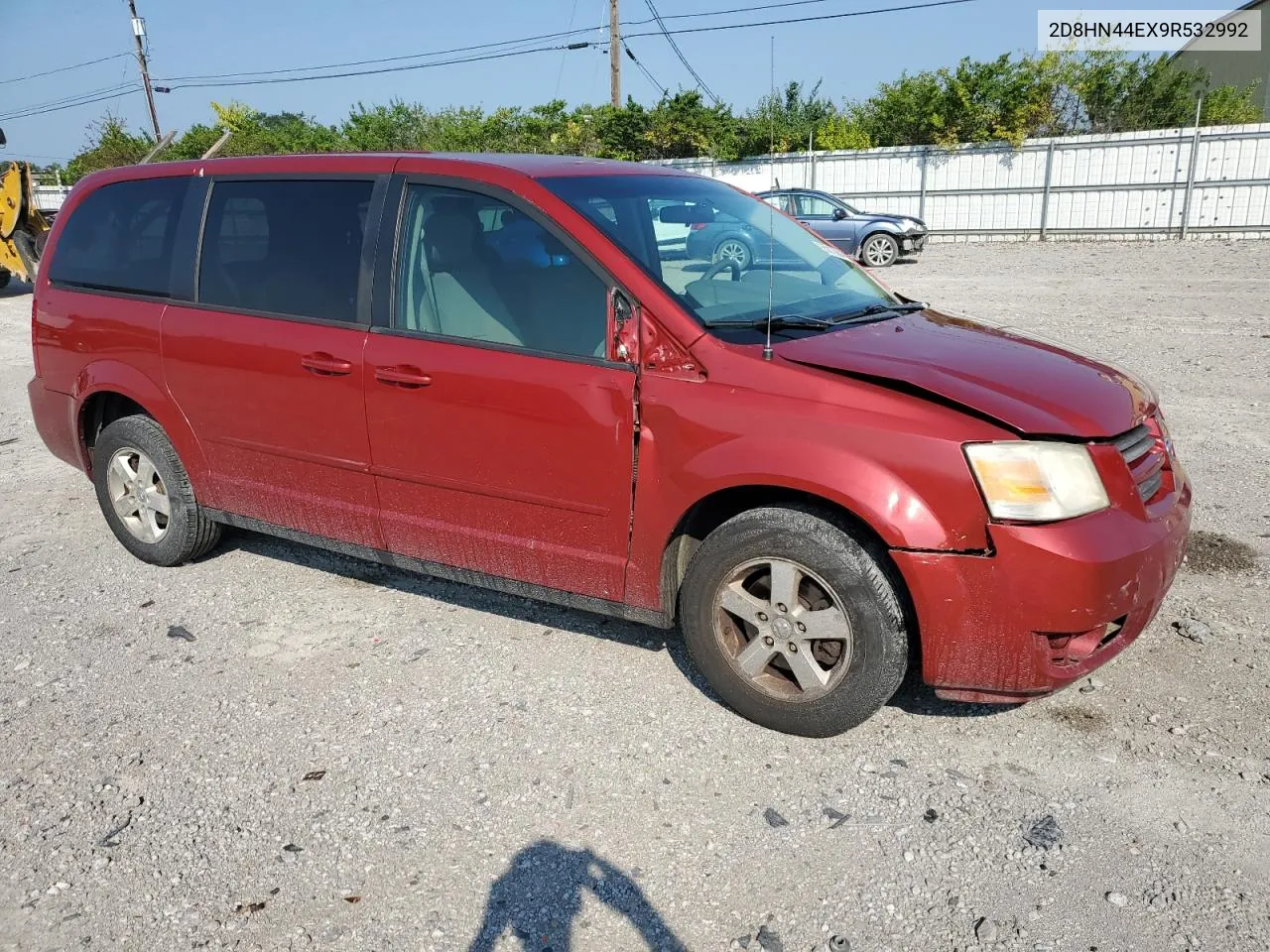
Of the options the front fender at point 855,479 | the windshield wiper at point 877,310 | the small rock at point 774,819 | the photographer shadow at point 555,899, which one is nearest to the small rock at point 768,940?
the photographer shadow at point 555,899

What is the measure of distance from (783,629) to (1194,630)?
186 centimetres

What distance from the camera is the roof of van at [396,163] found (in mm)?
3709

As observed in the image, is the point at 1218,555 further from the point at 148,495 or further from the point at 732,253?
the point at 148,495

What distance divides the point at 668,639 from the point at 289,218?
235 cm

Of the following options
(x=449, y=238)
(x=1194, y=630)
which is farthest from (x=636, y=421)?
(x=1194, y=630)

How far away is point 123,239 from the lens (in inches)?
180

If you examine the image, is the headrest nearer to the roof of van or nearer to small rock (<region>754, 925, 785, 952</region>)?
the roof of van

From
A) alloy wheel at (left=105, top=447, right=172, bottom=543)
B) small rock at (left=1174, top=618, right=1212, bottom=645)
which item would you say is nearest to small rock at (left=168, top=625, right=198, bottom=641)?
alloy wheel at (left=105, top=447, right=172, bottom=543)

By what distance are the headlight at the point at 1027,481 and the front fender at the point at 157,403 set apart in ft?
11.1

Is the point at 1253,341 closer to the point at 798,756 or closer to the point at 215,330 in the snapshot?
the point at 798,756

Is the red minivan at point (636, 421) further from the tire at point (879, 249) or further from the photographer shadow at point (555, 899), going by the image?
the tire at point (879, 249)

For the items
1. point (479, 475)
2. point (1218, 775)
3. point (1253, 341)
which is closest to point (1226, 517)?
point (1218, 775)

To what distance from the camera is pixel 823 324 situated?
3436mm

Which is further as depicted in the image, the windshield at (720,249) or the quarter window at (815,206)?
the quarter window at (815,206)
